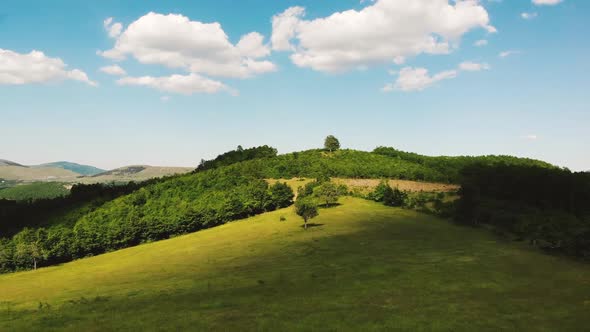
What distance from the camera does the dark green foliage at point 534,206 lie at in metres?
82.8

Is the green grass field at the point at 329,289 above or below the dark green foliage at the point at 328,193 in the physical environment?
below

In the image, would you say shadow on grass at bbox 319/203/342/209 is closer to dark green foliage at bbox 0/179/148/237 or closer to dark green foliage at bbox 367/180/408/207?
dark green foliage at bbox 367/180/408/207

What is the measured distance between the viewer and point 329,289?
167 feet

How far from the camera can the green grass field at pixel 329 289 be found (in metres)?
38.5

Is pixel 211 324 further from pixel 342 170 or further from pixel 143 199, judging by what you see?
pixel 342 170

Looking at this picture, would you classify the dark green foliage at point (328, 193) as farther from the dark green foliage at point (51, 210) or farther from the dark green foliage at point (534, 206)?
the dark green foliage at point (51, 210)

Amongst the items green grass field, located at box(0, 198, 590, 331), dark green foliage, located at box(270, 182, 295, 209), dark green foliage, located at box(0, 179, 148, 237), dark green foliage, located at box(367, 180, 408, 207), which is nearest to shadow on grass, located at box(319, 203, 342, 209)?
dark green foliage, located at box(270, 182, 295, 209)

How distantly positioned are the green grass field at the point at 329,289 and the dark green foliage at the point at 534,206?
767 centimetres

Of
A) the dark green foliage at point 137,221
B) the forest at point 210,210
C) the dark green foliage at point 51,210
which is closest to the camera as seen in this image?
the forest at point 210,210

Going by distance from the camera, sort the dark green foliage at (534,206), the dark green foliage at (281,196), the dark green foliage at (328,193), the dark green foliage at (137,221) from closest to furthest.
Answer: the dark green foliage at (534,206), the dark green foliage at (137,221), the dark green foliage at (328,193), the dark green foliage at (281,196)

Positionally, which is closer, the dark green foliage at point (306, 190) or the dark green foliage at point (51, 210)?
the dark green foliage at point (306, 190)

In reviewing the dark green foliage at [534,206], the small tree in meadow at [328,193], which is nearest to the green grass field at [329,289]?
the dark green foliage at [534,206]

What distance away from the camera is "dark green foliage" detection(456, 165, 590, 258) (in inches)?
3260

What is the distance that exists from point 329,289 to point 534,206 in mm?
112556
